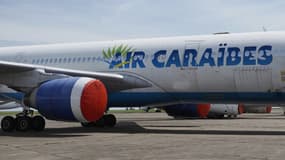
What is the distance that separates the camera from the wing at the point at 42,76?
53.3ft

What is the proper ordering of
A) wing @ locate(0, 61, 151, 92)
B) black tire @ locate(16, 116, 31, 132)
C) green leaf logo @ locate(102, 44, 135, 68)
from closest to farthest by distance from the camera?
wing @ locate(0, 61, 151, 92) → black tire @ locate(16, 116, 31, 132) → green leaf logo @ locate(102, 44, 135, 68)

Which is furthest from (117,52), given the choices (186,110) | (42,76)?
(186,110)

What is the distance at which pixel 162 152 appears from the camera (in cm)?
1011

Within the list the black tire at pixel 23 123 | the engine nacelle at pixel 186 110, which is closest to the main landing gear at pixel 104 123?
the engine nacelle at pixel 186 110

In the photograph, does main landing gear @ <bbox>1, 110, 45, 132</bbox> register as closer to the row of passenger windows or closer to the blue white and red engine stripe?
the blue white and red engine stripe

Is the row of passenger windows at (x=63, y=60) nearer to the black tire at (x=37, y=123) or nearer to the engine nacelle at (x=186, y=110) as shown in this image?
the black tire at (x=37, y=123)

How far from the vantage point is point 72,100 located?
14.8 meters

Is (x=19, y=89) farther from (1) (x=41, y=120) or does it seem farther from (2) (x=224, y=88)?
(2) (x=224, y=88)

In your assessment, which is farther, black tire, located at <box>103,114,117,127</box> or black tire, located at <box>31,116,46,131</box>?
black tire, located at <box>103,114,117,127</box>

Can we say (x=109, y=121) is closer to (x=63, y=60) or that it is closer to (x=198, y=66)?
(x=63, y=60)

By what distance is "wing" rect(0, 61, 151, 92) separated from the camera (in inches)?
640

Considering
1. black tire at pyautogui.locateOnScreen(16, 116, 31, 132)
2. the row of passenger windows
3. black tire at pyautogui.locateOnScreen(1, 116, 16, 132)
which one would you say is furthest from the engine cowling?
the row of passenger windows

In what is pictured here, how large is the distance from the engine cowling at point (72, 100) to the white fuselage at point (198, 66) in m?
2.72

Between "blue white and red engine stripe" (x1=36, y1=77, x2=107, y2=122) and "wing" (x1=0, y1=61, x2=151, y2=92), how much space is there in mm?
1054
